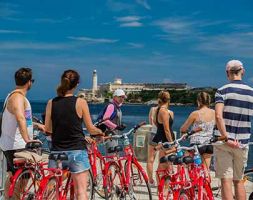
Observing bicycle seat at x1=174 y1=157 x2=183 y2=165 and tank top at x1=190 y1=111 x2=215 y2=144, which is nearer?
bicycle seat at x1=174 y1=157 x2=183 y2=165

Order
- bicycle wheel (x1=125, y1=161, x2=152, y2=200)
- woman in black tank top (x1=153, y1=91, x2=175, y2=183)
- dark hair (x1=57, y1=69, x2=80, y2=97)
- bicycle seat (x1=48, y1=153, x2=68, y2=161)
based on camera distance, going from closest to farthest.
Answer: bicycle seat (x1=48, y1=153, x2=68, y2=161) → dark hair (x1=57, y1=69, x2=80, y2=97) → bicycle wheel (x1=125, y1=161, x2=152, y2=200) → woman in black tank top (x1=153, y1=91, x2=175, y2=183)

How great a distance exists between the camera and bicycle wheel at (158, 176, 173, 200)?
6.63 metres

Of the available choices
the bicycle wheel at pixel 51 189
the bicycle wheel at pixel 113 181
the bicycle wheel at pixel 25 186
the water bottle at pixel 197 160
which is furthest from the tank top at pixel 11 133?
the water bottle at pixel 197 160

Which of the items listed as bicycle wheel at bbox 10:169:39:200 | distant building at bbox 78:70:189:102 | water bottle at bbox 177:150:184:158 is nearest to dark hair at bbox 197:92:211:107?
water bottle at bbox 177:150:184:158

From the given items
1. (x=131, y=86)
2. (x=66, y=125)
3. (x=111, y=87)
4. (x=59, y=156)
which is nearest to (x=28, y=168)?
(x=59, y=156)

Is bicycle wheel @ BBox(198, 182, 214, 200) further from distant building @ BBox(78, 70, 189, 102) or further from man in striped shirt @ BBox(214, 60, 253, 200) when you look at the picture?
distant building @ BBox(78, 70, 189, 102)

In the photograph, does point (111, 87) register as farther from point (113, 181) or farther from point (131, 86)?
point (113, 181)

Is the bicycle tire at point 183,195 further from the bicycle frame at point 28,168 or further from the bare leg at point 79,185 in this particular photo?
the bicycle frame at point 28,168

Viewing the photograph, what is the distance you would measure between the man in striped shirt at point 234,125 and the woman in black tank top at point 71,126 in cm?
167

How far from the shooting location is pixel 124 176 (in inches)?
283

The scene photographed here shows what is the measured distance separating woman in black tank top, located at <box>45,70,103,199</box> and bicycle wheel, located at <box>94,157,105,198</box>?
184 cm

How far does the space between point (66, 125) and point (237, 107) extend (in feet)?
6.85

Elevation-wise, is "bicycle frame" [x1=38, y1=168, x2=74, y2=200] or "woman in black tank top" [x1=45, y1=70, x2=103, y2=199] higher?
"woman in black tank top" [x1=45, y1=70, x2=103, y2=199]

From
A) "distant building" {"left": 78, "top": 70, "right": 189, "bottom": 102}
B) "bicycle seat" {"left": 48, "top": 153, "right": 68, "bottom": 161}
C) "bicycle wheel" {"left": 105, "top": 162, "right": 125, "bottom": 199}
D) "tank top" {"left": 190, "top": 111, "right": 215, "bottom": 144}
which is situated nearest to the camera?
"bicycle seat" {"left": 48, "top": 153, "right": 68, "bottom": 161}
